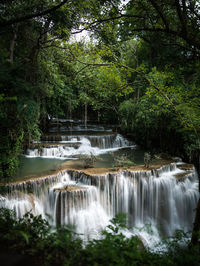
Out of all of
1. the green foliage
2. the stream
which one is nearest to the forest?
the green foliage

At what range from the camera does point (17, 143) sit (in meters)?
6.50

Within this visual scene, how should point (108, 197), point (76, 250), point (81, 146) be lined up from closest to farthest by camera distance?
point (76, 250) → point (108, 197) → point (81, 146)

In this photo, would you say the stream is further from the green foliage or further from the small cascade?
the green foliage

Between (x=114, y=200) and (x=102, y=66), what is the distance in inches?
251

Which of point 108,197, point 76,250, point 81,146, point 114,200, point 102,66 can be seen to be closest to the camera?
point 76,250

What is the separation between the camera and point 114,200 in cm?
721

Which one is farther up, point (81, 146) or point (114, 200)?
point (81, 146)

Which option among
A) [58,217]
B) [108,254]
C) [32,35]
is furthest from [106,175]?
[32,35]

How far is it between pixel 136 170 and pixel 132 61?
1491 centimetres

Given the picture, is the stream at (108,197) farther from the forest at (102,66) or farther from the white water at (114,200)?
the forest at (102,66)

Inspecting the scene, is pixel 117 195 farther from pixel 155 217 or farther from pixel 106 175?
pixel 155 217

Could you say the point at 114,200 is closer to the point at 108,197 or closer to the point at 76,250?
the point at 108,197

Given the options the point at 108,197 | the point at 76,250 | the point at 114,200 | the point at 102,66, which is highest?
the point at 102,66

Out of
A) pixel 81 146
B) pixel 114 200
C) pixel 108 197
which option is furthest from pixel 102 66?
pixel 114 200
